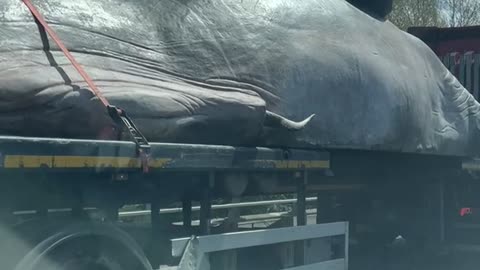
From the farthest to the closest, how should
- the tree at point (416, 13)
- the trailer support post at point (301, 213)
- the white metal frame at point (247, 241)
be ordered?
the tree at point (416, 13) < the trailer support post at point (301, 213) < the white metal frame at point (247, 241)

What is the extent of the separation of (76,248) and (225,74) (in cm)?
183

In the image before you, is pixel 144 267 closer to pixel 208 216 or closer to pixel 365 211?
pixel 208 216

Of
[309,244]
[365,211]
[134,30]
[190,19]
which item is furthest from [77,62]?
[365,211]

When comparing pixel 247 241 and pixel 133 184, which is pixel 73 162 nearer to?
pixel 133 184

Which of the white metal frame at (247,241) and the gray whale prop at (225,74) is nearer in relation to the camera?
the gray whale prop at (225,74)

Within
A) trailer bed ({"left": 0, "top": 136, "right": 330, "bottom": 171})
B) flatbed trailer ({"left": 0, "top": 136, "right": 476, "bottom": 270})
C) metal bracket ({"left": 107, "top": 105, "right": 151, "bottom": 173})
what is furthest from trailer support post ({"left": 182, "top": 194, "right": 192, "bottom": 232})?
metal bracket ({"left": 107, "top": 105, "right": 151, "bottom": 173})

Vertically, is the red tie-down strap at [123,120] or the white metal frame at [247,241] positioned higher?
the red tie-down strap at [123,120]

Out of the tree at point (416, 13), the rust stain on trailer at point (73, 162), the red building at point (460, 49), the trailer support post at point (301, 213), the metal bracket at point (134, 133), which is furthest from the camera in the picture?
the tree at point (416, 13)

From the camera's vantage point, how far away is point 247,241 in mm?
6328

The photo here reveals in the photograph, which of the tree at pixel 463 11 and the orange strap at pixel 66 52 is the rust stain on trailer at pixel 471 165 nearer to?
the orange strap at pixel 66 52

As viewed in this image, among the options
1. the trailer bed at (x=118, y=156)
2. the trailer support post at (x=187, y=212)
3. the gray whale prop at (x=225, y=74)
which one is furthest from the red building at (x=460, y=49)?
the trailer support post at (x=187, y=212)

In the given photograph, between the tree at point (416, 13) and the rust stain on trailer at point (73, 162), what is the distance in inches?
865

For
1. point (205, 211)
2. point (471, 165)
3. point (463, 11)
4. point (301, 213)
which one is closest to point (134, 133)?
point (205, 211)

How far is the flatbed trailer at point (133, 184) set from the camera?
471 cm
